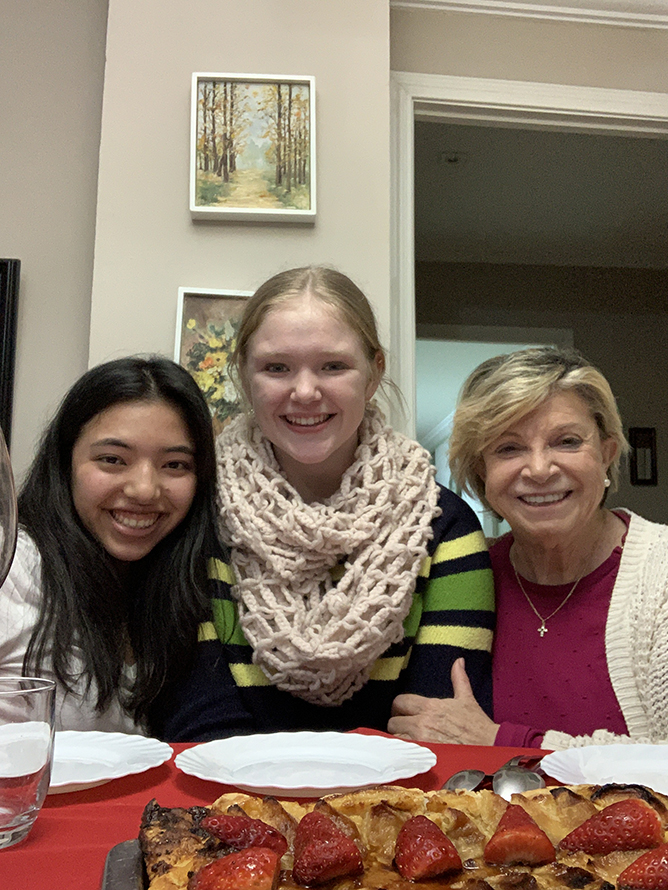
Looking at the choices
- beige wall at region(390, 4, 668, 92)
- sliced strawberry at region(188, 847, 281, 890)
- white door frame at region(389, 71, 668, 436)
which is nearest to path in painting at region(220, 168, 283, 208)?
white door frame at region(389, 71, 668, 436)

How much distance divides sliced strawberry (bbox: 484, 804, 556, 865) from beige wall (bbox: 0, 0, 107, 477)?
6.16 feet

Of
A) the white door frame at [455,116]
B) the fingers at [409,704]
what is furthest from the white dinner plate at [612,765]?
the white door frame at [455,116]

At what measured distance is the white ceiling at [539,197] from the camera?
3.59 meters

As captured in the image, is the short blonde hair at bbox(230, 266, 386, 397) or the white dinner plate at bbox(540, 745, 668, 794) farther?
the short blonde hair at bbox(230, 266, 386, 397)

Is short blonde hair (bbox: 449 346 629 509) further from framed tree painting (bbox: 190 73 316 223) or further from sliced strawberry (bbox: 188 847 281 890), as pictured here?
sliced strawberry (bbox: 188 847 281 890)

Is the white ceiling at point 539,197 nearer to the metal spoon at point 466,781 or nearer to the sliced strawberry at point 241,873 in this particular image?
the metal spoon at point 466,781

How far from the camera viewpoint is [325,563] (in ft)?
5.13

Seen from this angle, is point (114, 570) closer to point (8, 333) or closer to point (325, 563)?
point (325, 563)

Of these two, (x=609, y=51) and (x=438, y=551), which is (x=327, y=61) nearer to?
(x=609, y=51)

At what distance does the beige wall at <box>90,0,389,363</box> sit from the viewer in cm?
213

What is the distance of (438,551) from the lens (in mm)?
1608

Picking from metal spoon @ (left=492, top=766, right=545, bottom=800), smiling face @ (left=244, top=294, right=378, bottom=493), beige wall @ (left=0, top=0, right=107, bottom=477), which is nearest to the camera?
metal spoon @ (left=492, top=766, right=545, bottom=800)

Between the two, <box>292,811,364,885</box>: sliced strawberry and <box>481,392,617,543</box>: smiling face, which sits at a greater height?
<box>481,392,617,543</box>: smiling face

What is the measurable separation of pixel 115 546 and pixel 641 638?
38.4 inches
